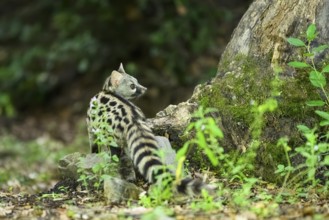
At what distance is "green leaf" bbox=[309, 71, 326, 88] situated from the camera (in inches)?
275

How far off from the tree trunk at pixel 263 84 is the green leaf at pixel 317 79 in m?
0.51

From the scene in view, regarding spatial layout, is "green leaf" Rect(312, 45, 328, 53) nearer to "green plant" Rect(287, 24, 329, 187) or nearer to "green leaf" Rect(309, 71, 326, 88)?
"green plant" Rect(287, 24, 329, 187)

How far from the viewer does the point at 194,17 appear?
14.9 m

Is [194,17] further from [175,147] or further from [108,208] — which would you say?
[108,208]

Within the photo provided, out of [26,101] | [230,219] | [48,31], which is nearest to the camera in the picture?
[230,219]

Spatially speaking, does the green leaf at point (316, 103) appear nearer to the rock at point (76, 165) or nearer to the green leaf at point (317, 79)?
the green leaf at point (317, 79)

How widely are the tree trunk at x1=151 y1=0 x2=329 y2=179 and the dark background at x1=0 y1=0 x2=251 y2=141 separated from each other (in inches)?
223

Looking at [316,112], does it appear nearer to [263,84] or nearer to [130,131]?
[263,84]

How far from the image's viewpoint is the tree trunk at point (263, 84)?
750 centimetres

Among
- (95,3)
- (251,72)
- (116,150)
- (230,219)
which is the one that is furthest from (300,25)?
(95,3)

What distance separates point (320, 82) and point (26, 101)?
13.7 meters

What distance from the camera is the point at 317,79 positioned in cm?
700

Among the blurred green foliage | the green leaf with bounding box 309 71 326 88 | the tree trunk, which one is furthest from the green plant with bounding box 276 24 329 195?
the blurred green foliage

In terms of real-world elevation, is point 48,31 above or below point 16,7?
below
